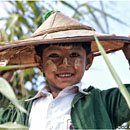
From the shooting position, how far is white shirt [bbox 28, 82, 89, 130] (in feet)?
3.98

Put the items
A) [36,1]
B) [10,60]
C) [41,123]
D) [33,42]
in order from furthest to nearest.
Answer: [36,1], [10,60], [41,123], [33,42]

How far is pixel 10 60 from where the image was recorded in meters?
1.46

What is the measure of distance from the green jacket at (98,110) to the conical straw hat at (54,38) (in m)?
0.19

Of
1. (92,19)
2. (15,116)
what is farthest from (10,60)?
(92,19)

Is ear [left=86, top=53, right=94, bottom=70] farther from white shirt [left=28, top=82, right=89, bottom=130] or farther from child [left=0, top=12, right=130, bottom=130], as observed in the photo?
white shirt [left=28, top=82, right=89, bottom=130]

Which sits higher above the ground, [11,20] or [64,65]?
[11,20]

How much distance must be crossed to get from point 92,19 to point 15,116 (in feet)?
3.53

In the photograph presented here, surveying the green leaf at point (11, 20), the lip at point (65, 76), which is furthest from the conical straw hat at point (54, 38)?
the green leaf at point (11, 20)

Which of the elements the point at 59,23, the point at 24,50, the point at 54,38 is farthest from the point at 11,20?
the point at 54,38

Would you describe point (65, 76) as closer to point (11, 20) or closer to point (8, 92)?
point (8, 92)

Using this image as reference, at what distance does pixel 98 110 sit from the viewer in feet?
3.87

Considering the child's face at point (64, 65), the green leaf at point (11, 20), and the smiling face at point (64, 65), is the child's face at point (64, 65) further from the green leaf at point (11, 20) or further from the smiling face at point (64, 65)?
the green leaf at point (11, 20)

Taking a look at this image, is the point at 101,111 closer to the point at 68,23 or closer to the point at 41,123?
the point at 41,123

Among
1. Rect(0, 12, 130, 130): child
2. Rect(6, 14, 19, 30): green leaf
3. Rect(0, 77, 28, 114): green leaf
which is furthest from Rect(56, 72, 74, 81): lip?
Rect(6, 14, 19, 30): green leaf
